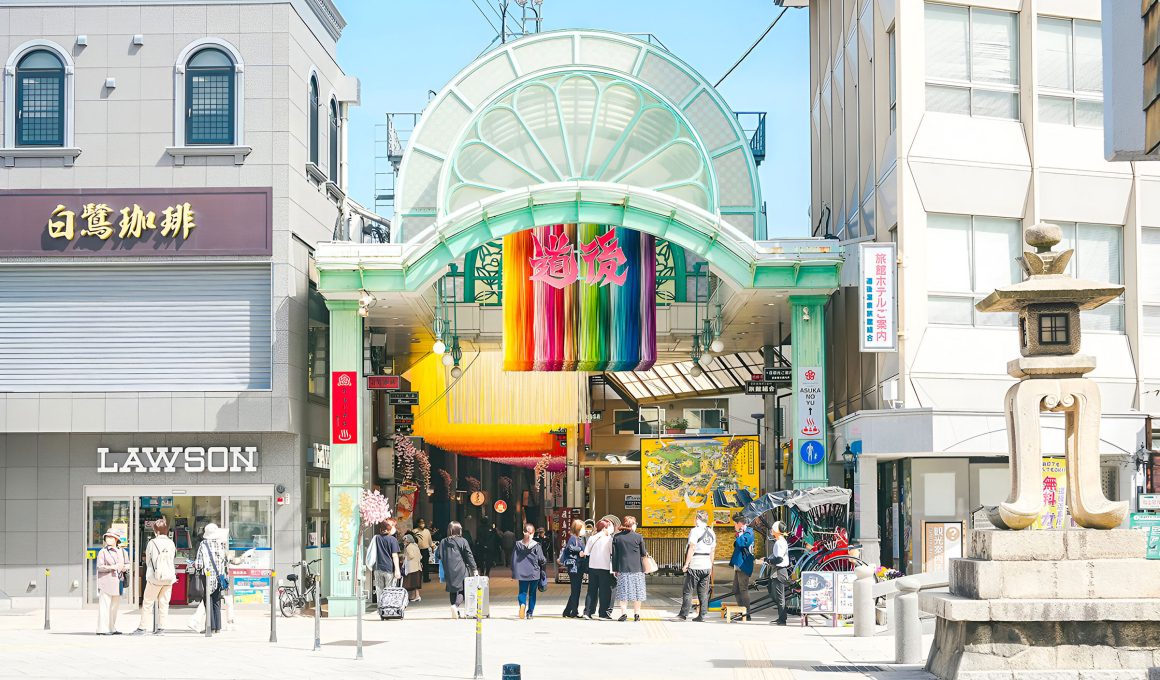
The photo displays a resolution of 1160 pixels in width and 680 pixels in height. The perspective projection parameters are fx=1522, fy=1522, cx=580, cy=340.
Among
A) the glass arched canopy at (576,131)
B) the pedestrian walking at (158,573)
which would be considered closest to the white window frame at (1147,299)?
the glass arched canopy at (576,131)

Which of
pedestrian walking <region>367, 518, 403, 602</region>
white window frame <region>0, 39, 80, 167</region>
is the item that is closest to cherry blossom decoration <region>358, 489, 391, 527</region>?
pedestrian walking <region>367, 518, 403, 602</region>

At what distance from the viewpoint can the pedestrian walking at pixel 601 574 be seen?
26516 mm

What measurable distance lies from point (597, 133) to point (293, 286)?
653 cm

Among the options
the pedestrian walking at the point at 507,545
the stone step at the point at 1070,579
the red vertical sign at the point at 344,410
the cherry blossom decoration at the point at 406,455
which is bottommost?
the pedestrian walking at the point at 507,545

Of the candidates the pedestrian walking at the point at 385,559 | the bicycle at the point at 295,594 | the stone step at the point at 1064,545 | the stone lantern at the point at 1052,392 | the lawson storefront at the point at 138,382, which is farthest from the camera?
the lawson storefront at the point at 138,382

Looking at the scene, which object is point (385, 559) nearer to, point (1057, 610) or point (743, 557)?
point (743, 557)

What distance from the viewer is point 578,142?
29500 millimetres

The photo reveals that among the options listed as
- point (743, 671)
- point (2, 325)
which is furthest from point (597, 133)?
point (743, 671)

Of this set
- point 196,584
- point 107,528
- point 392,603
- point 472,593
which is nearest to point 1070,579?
point 472,593

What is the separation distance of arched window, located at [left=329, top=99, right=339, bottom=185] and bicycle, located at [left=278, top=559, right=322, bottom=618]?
8.63 m

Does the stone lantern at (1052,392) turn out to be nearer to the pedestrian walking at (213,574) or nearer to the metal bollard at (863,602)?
the metal bollard at (863,602)

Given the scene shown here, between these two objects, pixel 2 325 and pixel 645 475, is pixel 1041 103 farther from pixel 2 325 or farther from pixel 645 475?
pixel 2 325

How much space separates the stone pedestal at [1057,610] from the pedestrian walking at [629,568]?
9.76 m

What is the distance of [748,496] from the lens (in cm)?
2897
